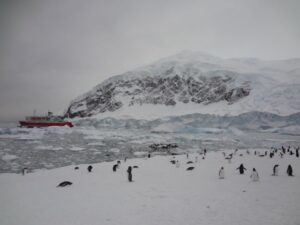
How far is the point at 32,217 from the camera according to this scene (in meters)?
7.52

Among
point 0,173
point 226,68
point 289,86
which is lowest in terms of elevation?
point 0,173

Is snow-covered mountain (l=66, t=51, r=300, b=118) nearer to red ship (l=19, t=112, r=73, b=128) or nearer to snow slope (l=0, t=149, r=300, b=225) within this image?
red ship (l=19, t=112, r=73, b=128)

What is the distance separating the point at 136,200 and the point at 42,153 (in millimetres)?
17063

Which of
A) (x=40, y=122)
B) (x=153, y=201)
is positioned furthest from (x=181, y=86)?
(x=153, y=201)

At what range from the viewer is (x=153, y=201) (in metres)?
8.61

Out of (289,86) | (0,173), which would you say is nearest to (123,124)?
(289,86)

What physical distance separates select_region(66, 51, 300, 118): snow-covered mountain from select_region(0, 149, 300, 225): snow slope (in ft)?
221

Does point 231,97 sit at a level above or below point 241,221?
above

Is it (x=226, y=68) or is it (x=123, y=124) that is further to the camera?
(x=226, y=68)

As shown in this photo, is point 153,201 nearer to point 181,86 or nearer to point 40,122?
point 40,122

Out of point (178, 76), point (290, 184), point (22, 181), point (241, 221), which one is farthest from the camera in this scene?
point (178, 76)

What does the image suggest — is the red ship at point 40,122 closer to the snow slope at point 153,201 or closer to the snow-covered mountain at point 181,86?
the snow-covered mountain at point 181,86

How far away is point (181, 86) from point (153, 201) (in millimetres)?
119520

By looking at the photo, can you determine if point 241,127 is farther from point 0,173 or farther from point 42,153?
point 0,173
